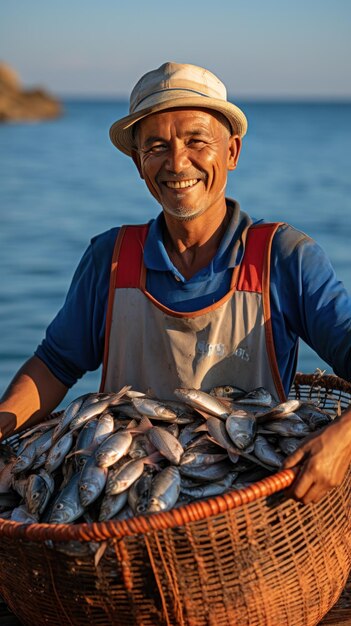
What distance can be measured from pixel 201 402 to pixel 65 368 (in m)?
1.12

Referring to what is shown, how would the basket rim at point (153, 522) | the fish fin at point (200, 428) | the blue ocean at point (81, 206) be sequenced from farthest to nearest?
the blue ocean at point (81, 206) < the fish fin at point (200, 428) < the basket rim at point (153, 522)

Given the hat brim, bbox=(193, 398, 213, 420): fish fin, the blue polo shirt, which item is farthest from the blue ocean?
bbox=(193, 398, 213, 420): fish fin

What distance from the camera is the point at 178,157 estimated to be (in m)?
3.88

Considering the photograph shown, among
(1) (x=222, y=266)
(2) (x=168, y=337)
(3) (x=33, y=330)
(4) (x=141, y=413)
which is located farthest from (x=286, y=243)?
(3) (x=33, y=330)

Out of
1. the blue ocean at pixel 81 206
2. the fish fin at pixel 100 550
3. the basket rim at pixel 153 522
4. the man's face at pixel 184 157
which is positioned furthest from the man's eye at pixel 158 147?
the blue ocean at pixel 81 206

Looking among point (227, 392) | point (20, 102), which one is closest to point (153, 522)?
point (227, 392)

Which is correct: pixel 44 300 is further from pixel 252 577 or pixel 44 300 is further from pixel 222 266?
pixel 252 577

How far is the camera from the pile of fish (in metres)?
3.22

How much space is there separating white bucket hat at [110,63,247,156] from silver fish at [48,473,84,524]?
64.0 inches

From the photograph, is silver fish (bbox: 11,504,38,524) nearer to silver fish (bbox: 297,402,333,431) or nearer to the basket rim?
the basket rim

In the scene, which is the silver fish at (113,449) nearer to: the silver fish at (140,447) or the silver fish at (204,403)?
the silver fish at (140,447)

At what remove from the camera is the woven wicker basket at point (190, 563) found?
2.89 m

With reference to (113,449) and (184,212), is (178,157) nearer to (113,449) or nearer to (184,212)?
(184,212)

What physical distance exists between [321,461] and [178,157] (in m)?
1.52
